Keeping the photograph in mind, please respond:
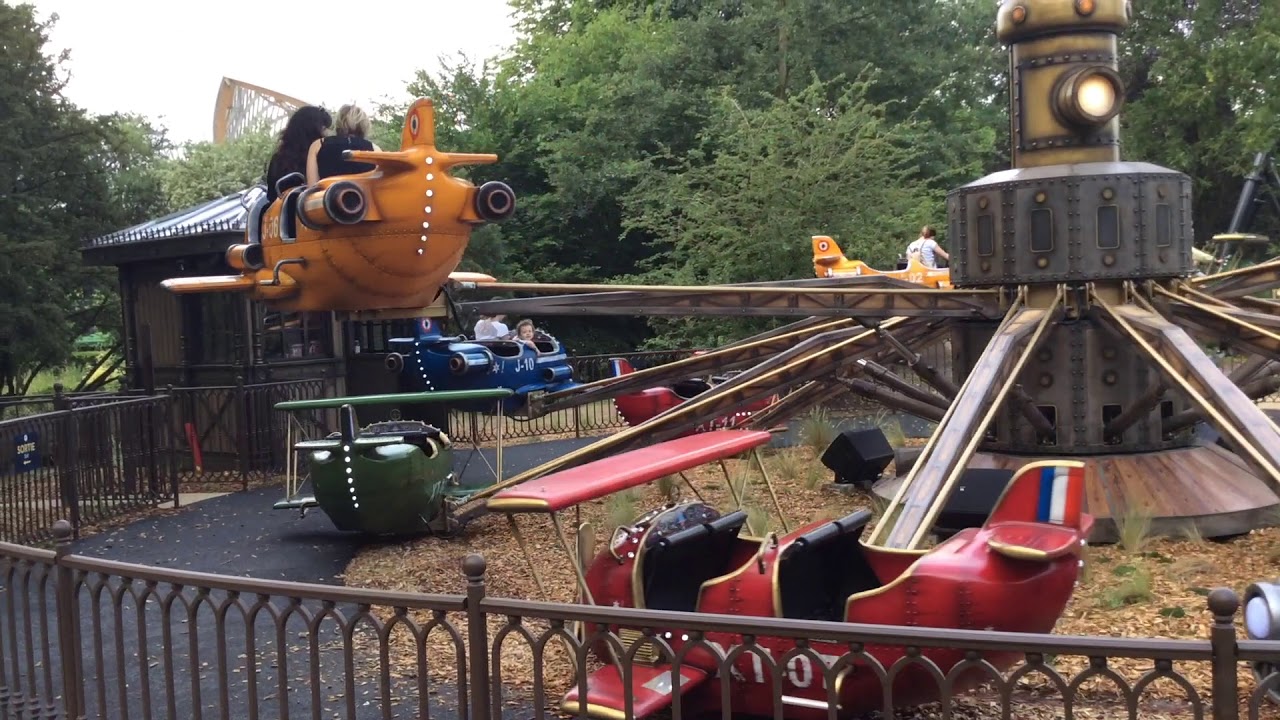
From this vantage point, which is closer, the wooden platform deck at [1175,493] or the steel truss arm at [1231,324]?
the steel truss arm at [1231,324]

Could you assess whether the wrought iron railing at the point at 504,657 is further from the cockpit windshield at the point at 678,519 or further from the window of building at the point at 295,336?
the window of building at the point at 295,336

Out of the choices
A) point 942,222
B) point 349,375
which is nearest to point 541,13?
point 942,222

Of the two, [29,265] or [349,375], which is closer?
[349,375]

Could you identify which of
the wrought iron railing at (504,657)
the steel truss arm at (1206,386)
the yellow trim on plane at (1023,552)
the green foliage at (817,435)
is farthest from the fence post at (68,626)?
the green foliage at (817,435)

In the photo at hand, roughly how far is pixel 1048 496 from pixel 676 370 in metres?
5.17

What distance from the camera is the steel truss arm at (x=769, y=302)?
8242 mm

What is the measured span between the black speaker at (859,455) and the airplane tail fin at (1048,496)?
5842mm

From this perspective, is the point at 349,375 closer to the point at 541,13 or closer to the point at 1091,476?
the point at 1091,476

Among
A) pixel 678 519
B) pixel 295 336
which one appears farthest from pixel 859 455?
pixel 295 336

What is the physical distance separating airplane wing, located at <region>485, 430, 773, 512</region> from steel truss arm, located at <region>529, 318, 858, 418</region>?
2563 mm

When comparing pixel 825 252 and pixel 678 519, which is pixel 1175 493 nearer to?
pixel 678 519

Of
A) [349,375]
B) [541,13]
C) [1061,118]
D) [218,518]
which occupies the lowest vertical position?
[218,518]

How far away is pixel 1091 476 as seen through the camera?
27.6ft

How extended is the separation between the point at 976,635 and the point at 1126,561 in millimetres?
5013
